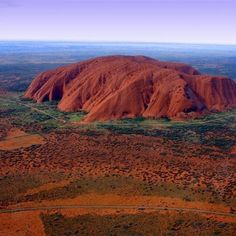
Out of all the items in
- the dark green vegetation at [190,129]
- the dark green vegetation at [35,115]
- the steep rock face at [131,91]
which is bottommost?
the dark green vegetation at [35,115]

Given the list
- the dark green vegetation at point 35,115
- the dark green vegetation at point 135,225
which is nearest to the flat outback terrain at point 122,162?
the dark green vegetation at point 135,225

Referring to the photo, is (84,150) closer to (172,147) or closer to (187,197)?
(172,147)

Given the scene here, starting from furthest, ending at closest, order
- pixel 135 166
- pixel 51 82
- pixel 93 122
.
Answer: pixel 51 82 < pixel 93 122 < pixel 135 166

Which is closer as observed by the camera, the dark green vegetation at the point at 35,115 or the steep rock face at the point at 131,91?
the dark green vegetation at the point at 35,115

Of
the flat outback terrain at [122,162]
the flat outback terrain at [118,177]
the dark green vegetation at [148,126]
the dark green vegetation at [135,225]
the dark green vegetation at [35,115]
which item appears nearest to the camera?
the dark green vegetation at [135,225]

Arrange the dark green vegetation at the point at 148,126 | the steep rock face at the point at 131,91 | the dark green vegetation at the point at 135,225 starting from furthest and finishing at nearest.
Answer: the steep rock face at the point at 131,91
the dark green vegetation at the point at 148,126
the dark green vegetation at the point at 135,225

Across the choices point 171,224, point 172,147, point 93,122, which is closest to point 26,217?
point 171,224

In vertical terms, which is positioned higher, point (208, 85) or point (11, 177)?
point (208, 85)

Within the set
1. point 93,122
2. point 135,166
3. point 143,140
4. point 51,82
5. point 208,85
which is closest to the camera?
point 135,166

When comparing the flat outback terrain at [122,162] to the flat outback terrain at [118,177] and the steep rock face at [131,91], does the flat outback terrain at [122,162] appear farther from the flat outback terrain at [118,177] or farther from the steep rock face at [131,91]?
the steep rock face at [131,91]
